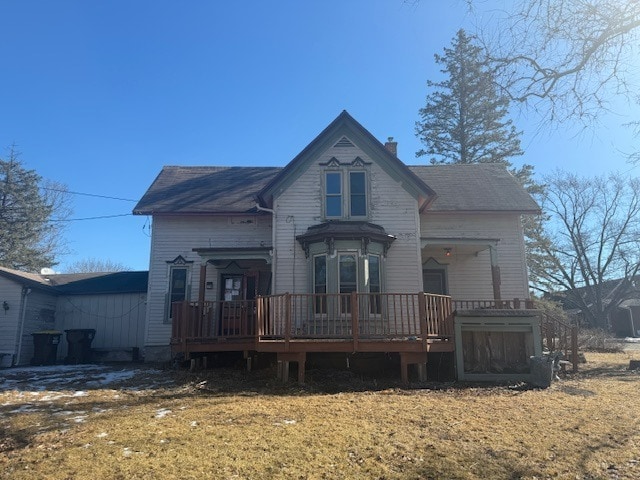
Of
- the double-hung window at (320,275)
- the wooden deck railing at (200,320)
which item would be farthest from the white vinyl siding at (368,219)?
the wooden deck railing at (200,320)

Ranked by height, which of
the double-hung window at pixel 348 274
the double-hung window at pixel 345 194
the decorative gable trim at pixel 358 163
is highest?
the decorative gable trim at pixel 358 163

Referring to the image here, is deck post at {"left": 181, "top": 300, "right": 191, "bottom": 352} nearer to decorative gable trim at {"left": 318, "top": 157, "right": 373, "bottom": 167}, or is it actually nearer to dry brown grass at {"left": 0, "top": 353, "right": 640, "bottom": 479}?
dry brown grass at {"left": 0, "top": 353, "right": 640, "bottom": 479}

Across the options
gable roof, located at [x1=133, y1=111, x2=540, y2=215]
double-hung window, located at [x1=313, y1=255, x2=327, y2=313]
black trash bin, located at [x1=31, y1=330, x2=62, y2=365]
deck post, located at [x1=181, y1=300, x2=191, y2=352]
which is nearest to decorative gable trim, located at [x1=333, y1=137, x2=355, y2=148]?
gable roof, located at [x1=133, y1=111, x2=540, y2=215]

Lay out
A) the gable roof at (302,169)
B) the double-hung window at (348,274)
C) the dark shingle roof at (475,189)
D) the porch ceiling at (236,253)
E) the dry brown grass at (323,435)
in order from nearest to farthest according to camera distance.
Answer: the dry brown grass at (323,435), the double-hung window at (348,274), the porch ceiling at (236,253), the gable roof at (302,169), the dark shingle roof at (475,189)

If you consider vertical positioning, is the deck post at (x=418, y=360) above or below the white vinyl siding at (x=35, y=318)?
below

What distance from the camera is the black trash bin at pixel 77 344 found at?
15.8 meters

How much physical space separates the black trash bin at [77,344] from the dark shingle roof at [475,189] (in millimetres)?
12198

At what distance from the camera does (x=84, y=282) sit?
18594 millimetres

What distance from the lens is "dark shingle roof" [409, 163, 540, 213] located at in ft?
51.6

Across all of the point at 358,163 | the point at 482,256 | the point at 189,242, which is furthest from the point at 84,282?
the point at 482,256

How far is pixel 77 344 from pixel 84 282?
138 inches

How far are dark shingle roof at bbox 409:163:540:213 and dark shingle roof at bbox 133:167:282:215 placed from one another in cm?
608

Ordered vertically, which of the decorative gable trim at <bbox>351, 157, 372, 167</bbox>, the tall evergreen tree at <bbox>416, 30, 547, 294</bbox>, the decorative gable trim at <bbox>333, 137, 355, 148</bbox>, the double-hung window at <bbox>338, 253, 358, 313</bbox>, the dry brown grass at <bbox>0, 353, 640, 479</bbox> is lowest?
the dry brown grass at <bbox>0, 353, 640, 479</bbox>

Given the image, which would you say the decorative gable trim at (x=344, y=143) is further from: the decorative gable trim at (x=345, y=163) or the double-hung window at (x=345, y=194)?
the double-hung window at (x=345, y=194)
